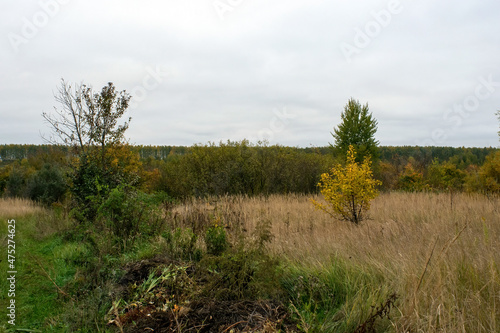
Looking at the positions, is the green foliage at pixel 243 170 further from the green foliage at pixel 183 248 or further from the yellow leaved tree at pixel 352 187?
the green foliage at pixel 183 248

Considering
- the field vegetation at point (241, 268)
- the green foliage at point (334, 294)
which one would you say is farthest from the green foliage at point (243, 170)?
the green foliage at point (334, 294)

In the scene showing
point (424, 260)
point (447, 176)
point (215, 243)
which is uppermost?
point (447, 176)

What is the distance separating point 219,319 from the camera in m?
2.93

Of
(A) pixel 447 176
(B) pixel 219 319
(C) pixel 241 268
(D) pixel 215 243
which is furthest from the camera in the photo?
(A) pixel 447 176

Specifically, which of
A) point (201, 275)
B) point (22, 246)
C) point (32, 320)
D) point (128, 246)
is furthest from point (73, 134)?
point (201, 275)

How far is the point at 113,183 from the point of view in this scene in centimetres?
910

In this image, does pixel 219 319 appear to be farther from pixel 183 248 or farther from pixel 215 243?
pixel 183 248

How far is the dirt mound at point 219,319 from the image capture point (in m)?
2.76

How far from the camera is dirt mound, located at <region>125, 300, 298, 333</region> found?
2.76 m

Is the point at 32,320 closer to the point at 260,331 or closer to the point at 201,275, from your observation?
the point at 201,275

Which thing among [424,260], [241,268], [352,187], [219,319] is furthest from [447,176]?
[219,319]

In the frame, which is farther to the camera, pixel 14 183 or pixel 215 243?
pixel 14 183

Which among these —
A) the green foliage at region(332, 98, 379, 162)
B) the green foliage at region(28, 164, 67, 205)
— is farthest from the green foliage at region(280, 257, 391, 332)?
the green foliage at region(332, 98, 379, 162)

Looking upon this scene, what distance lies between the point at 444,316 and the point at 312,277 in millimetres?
1455
